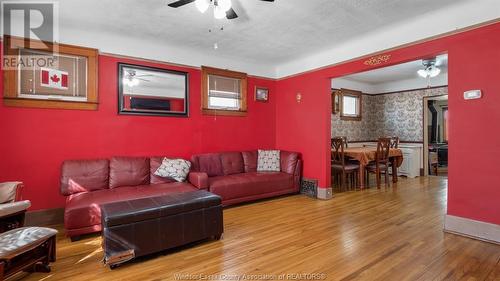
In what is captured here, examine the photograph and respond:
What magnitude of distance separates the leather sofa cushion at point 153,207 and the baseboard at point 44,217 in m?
1.45

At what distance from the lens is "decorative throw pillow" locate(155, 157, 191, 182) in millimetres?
3789

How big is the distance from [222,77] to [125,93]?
1.73 m

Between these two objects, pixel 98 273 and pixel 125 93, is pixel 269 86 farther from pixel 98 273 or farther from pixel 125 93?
pixel 98 273

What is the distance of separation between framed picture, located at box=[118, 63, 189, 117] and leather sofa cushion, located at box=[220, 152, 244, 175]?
1050 mm

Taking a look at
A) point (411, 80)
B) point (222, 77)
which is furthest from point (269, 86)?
point (411, 80)

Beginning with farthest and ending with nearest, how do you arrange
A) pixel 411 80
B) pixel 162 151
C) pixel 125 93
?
1. pixel 411 80
2. pixel 162 151
3. pixel 125 93

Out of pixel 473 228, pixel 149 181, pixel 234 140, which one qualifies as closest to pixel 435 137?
pixel 473 228

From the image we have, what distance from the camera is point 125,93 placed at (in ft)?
12.7

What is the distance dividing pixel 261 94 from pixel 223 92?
0.91 metres

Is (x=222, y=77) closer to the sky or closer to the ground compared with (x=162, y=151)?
closer to the sky

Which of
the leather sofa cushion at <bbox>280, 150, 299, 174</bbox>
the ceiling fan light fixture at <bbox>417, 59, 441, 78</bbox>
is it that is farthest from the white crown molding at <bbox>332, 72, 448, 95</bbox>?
the leather sofa cushion at <bbox>280, 150, 299, 174</bbox>

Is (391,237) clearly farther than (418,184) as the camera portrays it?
No

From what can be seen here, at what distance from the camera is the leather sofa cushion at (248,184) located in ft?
12.9

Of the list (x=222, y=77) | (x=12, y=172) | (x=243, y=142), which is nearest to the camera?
(x=12, y=172)
